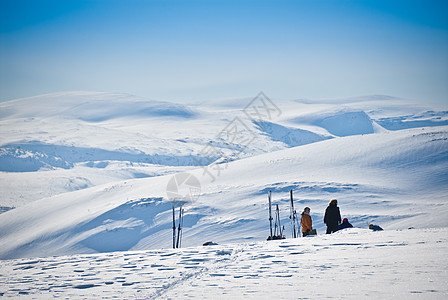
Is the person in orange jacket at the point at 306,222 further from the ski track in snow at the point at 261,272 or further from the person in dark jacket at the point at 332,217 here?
the ski track in snow at the point at 261,272

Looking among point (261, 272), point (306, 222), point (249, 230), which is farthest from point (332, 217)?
point (249, 230)

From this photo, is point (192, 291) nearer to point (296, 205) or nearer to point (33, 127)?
point (296, 205)

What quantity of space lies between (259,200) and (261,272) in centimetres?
2503

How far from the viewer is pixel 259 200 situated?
3266 centimetres

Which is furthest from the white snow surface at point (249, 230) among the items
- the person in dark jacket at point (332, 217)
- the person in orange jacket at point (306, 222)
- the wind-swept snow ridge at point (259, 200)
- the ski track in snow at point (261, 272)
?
the person in orange jacket at point (306, 222)

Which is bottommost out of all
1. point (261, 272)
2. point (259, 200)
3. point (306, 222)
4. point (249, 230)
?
point (249, 230)

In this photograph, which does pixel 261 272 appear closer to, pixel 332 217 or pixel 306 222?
pixel 306 222

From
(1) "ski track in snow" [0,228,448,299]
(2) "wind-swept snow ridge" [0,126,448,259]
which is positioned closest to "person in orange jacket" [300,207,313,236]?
(1) "ski track in snow" [0,228,448,299]

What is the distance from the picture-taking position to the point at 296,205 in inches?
1193

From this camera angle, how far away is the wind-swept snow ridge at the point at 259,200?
28.9 m

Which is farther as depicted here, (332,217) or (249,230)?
(249,230)

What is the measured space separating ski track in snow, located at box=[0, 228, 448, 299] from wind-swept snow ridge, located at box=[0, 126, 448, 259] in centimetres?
1473

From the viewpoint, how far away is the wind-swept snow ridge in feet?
94.8

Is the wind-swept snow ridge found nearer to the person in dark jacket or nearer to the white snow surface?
the white snow surface
